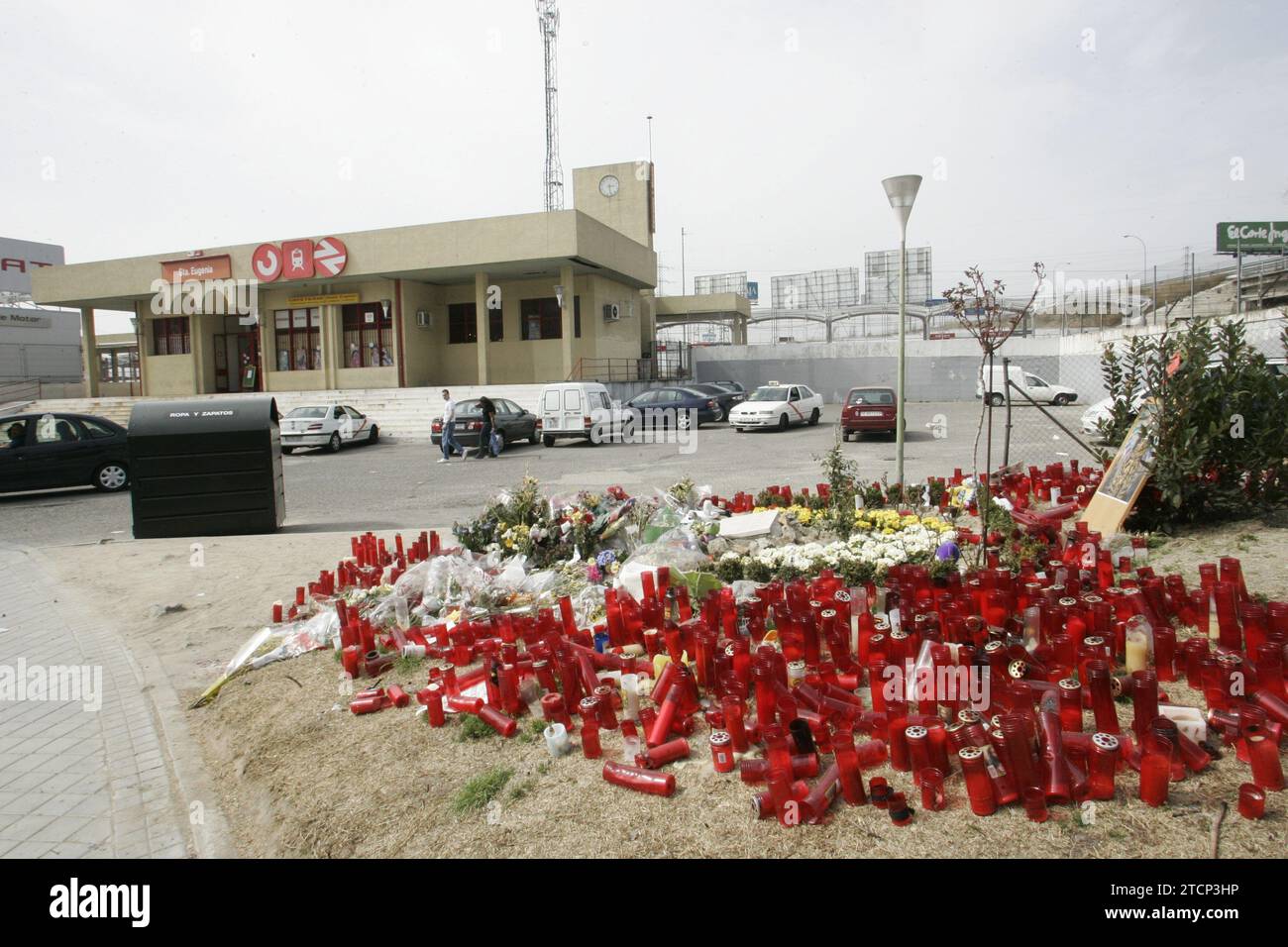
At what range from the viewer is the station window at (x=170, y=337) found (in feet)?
119

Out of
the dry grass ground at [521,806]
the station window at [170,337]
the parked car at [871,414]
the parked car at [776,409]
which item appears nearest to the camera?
the dry grass ground at [521,806]

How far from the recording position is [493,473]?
660 inches

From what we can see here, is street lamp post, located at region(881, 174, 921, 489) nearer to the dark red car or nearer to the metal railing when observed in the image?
the dark red car

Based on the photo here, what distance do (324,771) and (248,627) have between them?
121 inches

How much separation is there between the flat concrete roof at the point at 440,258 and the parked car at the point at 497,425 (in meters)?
8.33

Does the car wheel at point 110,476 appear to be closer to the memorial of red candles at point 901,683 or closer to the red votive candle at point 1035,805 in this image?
the memorial of red candles at point 901,683

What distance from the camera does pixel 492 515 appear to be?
735cm

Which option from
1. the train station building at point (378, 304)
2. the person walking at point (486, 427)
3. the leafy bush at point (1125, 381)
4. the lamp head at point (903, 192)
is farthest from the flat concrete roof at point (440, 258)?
the leafy bush at point (1125, 381)

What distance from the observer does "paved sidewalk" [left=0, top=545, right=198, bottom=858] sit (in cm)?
355

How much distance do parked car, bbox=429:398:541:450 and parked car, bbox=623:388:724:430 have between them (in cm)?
423

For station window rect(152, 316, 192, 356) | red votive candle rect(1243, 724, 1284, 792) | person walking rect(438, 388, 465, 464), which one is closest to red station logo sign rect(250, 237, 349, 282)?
station window rect(152, 316, 192, 356)

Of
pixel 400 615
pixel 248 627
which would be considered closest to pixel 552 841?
pixel 400 615

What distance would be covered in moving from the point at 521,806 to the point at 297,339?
34.7 metres
